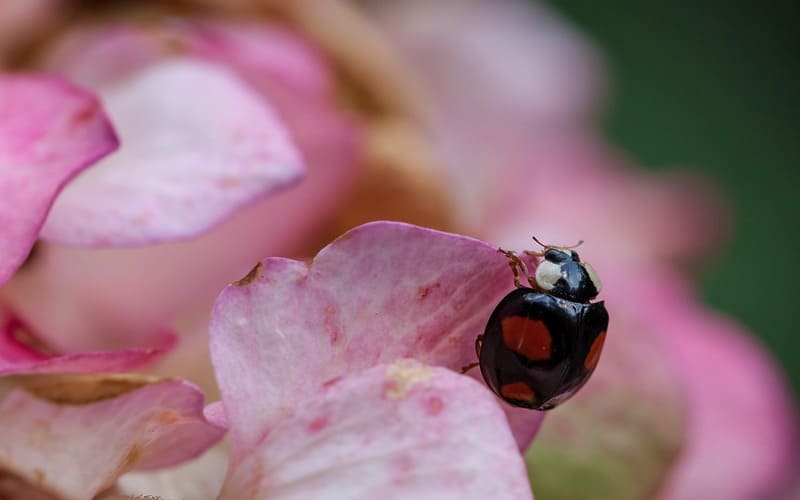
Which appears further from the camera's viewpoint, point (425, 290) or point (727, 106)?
point (727, 106)

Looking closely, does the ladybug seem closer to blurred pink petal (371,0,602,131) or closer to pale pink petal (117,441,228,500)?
pale pink petal (117,441,228,500)

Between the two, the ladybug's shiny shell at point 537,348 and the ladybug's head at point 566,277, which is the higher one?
the ladybug's head at point 566,277

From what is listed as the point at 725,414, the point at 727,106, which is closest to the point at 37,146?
the point at 725,414

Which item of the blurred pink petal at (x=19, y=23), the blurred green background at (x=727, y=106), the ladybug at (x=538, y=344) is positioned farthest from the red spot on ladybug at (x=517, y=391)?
the blurred green background at (x=727, y=106)

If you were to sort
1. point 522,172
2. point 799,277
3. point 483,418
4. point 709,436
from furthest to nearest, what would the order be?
1. point 799,277
2. point 522,172
3. point 709,436
4. point 483,418

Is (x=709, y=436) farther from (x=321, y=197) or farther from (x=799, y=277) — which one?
(x=799, y=277)

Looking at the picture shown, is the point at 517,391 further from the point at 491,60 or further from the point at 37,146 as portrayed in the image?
the point at 491,60

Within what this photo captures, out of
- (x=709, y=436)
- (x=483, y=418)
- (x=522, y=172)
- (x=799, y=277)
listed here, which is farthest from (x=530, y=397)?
(x=799, y=277)

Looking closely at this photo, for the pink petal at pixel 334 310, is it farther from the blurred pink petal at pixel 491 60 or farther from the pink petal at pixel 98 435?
the blurred pink petal at pixel 491 60
